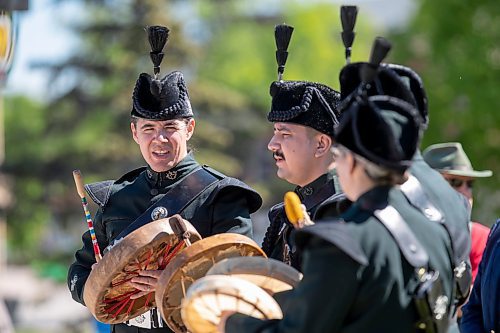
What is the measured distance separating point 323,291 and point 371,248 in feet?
0.73

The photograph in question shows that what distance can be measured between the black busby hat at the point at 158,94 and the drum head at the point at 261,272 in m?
1.49

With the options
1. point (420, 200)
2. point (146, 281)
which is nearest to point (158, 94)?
point (146, 281)

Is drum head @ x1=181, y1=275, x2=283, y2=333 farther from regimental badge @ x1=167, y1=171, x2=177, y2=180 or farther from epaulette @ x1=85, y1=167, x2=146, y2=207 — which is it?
epaulette @ x1=85, y1=167, x2=146, y2=207

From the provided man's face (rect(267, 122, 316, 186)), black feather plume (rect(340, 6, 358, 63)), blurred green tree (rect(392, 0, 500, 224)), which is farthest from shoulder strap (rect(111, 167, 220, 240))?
blurred green tree (rect(392, 0, 500, 224))

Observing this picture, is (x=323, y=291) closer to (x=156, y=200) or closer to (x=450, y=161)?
(x=156, y=200)

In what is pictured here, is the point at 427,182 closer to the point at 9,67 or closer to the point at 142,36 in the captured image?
the point at 9,67

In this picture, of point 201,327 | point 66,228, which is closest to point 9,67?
point 201,327

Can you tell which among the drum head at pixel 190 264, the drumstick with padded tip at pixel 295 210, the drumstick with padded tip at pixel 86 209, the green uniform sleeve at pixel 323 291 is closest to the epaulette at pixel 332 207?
the drumstick with padded tip at pixel 295 210

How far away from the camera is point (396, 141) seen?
3.61m

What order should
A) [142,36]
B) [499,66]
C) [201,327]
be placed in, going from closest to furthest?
1. [201,327]
2. [499,66]
3. [142,36]

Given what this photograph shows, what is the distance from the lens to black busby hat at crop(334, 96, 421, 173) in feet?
11.8

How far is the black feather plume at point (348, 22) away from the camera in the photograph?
4.84m

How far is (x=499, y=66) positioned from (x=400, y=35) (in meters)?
6.28

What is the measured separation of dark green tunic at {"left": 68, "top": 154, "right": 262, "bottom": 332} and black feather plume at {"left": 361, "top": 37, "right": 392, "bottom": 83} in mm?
1668
